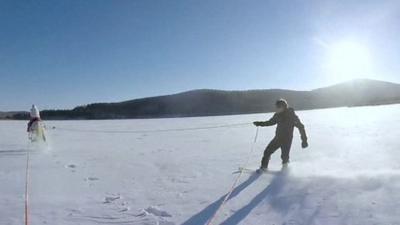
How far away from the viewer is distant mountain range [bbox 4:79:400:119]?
160ft

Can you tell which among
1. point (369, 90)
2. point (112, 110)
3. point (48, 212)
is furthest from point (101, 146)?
point (369, 90)

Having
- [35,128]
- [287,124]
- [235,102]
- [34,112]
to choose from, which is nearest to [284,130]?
[287,124]

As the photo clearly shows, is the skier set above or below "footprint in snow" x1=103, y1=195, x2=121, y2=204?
above

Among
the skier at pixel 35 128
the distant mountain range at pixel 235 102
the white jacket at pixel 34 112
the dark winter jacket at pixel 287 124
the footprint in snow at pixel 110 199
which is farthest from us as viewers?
the distant mountain range at pixel 235 102

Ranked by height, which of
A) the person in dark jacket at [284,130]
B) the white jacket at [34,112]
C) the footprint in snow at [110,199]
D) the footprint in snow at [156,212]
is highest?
the white jacket at [34,112]

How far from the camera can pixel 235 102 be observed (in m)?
55.6

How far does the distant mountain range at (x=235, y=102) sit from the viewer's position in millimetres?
48719

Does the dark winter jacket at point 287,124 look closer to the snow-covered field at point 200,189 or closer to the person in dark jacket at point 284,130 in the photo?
the person in dark jacket at point 284,130

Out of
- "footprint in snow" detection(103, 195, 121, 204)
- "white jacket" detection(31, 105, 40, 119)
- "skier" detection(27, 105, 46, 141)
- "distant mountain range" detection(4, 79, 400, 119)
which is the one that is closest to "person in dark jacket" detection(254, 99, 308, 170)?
"footprint in snow" detection(103, 195, 121, 204)

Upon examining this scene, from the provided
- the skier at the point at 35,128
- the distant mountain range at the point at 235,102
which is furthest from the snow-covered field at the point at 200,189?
the distant mountain range at the point at 235,102

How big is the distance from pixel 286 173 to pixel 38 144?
31.6 ft

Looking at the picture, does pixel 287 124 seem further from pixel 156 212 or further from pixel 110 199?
pixel 110 199

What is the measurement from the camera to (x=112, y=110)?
173 ft

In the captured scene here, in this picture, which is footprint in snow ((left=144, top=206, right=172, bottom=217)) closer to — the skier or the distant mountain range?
the skier
